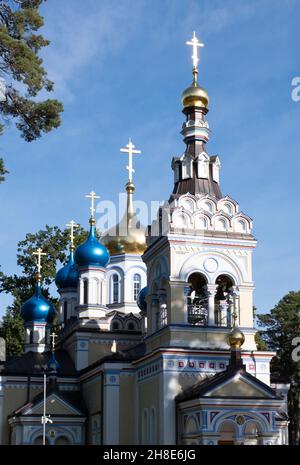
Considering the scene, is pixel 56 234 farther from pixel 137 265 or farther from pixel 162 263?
pixel 162 263

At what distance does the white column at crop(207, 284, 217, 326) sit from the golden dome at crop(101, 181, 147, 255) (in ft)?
27.6

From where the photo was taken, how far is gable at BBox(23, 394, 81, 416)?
22.0 m

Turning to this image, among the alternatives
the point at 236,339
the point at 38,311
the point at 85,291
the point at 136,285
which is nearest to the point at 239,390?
the point at 236,339

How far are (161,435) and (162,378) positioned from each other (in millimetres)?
1328

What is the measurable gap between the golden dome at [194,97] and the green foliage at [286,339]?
16.5 metres

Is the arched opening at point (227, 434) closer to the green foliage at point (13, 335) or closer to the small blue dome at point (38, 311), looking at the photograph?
the small blue dome at point (38, 311)

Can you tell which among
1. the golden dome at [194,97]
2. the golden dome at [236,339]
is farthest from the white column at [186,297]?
the golden dome at [194,97]

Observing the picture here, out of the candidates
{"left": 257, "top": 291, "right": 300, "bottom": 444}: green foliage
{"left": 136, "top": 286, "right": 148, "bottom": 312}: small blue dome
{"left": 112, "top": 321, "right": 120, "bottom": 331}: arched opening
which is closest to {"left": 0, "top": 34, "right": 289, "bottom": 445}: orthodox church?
{"left": 112, "top": 321, "right": 120, "bottom": 331}: arched opening

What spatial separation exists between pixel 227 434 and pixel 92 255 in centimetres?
920

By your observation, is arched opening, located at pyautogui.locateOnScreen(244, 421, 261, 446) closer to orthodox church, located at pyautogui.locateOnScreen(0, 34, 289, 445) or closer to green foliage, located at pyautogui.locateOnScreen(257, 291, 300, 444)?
orthodox church, located at pyautogui.locateOnScreen(0, 34, 289, 445)

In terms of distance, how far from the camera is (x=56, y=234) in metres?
35.3

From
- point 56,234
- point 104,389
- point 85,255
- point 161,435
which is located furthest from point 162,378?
point 56,234

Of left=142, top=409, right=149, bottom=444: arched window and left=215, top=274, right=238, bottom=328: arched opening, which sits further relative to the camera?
left=215, top=274, right=238, bottom=328: arched opening
